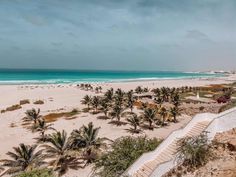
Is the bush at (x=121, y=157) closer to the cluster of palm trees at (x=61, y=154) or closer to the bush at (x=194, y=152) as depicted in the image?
the cluster of palm trees at (x=61, y=154)

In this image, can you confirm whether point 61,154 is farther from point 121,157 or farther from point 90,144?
point 121,157

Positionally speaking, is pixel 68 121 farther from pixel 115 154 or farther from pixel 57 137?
pixel 115 154

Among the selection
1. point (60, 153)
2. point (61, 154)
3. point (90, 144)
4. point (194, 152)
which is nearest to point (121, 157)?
point (90, 144)

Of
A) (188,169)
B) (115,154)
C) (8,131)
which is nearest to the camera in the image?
(188,169)

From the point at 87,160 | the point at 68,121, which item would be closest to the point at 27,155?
the point at 87,160

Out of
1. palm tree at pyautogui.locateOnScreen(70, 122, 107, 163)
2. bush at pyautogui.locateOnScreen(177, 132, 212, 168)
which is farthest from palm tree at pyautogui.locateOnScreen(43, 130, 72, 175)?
bush at pyautogui.locateOnScreen(177, 132, 212, 168)

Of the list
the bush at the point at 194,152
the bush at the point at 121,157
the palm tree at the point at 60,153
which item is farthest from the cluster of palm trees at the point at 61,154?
the bush at the point at 194,152
